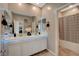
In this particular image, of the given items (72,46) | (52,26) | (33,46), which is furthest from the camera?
(72,46)

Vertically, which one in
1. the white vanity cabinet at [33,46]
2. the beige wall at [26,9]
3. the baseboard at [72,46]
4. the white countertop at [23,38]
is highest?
the beige wall at [26,9]

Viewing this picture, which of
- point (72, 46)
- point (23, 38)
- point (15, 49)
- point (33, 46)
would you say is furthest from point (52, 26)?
point (72, 46)

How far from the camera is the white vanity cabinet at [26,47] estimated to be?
77.0 inches

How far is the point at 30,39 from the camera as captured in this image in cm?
229

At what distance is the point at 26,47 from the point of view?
2174 millimetres

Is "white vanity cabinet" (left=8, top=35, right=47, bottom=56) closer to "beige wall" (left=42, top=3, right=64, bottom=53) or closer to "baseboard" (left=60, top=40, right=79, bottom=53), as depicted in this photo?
"beige wall" (left=42, top=3, right=64, bottom=53)

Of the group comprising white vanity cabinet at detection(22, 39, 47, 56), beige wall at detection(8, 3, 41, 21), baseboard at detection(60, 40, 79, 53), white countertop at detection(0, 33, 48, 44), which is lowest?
baseboard at detection(60, 40, 79, 53)

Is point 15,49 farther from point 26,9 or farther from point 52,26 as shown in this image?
point 52,26

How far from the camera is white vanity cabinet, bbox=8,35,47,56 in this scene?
6.42ft

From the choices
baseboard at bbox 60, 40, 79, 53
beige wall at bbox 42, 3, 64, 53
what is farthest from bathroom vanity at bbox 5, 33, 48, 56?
baseboard at bbox 60, 40, 79, 53

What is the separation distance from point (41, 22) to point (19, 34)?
0.71 metres

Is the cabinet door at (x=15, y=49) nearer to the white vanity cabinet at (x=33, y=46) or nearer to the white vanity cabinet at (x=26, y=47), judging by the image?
the white vanity cabinet at (x=26, y=47)

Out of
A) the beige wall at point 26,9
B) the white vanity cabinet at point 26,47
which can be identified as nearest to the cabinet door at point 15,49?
the white vanity cabinet at point 26,47

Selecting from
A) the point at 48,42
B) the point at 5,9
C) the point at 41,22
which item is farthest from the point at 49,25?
the point at 5,9
